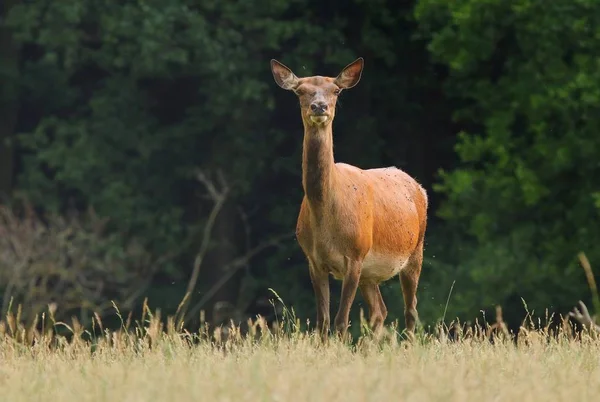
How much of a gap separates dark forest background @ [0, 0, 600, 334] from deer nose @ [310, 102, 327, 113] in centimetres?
985

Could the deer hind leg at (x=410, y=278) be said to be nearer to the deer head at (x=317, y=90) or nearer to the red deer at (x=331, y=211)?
the red deer at (x=331, y=211)

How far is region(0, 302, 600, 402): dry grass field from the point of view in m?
6.85

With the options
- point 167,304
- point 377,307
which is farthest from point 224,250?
point 377,307

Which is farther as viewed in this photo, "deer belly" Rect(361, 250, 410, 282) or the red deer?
"deer belly" Rect(361, 250, 410, 282)

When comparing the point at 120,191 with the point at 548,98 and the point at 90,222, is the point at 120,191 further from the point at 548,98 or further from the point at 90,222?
the point at 548,98

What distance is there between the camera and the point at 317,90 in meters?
10.7

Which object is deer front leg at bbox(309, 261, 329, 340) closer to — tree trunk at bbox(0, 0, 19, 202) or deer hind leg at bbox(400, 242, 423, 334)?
deer hind leg at bbox(400, 242, 423, 334)

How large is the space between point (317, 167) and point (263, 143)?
13.7m

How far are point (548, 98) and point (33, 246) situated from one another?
292 inches

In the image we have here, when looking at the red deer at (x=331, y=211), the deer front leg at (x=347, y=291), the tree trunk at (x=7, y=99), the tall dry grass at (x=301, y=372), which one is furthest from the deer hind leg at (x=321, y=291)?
the tree trunk at (x=7, y=99)

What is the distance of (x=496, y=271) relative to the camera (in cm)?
2044

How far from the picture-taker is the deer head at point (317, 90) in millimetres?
10523

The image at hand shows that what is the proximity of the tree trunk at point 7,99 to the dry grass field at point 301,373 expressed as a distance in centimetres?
1594

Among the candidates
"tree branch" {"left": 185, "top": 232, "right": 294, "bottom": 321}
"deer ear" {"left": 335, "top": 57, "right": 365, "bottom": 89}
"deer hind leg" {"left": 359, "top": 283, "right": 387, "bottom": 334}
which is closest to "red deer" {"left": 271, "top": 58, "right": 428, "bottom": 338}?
"deer ear" {"left": 335, "top": 57, "right": 365, "bottom": 89}
